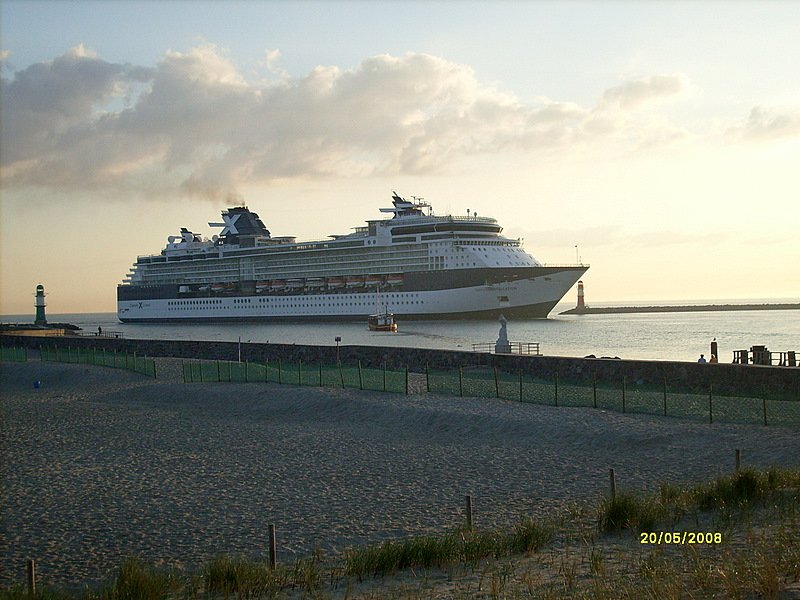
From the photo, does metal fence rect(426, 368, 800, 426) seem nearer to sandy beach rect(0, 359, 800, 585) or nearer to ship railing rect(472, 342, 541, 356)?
sandy beach rect(0, 359, 800, 585)

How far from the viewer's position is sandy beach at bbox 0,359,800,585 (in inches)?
418

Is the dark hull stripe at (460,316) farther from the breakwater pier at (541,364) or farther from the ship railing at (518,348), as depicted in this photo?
the breakwater pier at (541,364)

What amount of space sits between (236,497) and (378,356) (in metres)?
20.6

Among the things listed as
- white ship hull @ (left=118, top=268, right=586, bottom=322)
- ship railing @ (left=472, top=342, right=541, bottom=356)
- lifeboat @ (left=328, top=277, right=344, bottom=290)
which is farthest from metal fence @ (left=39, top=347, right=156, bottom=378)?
lifeboat @ (left=328, top=277, right=344, bottom=290)

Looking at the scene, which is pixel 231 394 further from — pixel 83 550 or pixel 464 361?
pixel 83 550

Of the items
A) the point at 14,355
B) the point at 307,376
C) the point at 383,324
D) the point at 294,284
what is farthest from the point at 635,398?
the point at 294,284

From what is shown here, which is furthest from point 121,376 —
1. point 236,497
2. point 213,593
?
point 213,593

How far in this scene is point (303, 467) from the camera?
48.6ft

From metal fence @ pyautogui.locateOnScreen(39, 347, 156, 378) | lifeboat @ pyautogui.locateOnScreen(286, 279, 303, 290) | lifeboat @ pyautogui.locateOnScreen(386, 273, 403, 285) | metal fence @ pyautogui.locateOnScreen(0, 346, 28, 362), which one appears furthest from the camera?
lifeboat @ pyautogui.locateOnScreen(286, 279, 303, 290)

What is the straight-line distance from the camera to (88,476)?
14375mm
